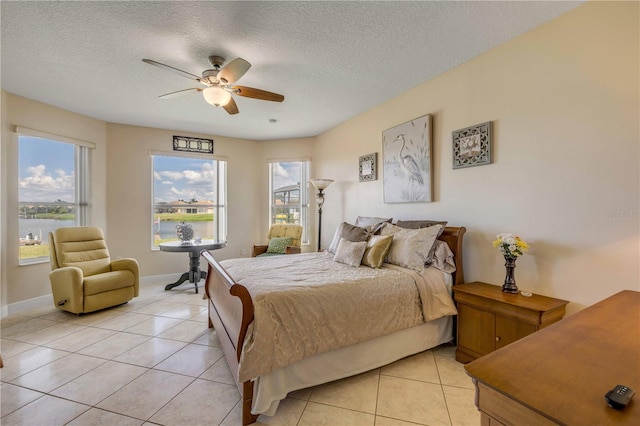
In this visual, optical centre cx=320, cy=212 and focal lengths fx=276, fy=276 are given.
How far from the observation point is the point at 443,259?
2623mm

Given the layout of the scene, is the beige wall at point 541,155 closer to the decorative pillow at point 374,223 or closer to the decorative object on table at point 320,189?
the decorative pillow at point 374,223

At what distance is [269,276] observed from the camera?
7.66 feet

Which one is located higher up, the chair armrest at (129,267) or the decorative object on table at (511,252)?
the decorative object on table at (511,252)

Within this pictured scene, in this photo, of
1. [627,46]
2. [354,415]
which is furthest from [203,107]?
[627,46]

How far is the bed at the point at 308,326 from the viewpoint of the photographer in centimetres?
169

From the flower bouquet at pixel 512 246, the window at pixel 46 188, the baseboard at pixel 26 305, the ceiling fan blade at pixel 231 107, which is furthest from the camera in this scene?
the window at pixel 46 188

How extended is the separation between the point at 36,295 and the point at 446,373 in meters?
5.14

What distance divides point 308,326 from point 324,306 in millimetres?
173

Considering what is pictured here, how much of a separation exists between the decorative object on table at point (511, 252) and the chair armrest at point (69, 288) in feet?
14.7

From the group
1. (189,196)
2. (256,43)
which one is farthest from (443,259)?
(189,196)

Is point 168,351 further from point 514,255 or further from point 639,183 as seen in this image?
point 639,183

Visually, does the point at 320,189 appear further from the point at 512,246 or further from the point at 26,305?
the point at 26,305

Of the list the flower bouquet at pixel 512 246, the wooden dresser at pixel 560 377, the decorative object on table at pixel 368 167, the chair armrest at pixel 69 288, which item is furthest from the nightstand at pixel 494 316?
the chair armrest at pixel 69 288

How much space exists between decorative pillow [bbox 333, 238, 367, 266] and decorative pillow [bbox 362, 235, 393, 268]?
0.20 ft
